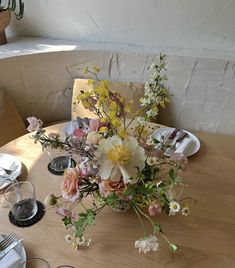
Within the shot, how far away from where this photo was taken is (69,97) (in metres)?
2.05

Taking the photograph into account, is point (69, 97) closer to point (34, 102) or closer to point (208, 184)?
point (34, 102)

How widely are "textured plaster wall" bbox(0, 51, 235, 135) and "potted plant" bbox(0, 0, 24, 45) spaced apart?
0.28 m

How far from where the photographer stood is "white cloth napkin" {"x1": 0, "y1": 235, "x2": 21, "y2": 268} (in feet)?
2.74

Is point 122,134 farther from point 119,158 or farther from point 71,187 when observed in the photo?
point 71,187

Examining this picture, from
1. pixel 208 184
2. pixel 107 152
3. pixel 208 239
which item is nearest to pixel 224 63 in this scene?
pixel 208 184

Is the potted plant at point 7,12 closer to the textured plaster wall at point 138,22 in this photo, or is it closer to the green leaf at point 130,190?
the textured plaster wall at point 138,22

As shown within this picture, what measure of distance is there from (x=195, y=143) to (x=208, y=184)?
0.83 ft

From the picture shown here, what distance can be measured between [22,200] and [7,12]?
4.44 feet

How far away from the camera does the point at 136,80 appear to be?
1927 millimetres

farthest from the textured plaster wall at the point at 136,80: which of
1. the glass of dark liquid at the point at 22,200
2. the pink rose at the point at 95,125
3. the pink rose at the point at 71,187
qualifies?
the pink rose at the point at 71,187

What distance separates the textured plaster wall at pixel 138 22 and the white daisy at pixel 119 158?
4.48ft

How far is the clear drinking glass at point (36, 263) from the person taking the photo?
2.78ft

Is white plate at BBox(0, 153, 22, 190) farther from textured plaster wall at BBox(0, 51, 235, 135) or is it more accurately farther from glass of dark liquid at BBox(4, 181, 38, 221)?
textured plaster wall at BBox(0, 51, 235, 135)

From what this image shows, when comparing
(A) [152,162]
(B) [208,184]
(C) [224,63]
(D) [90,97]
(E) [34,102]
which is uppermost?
(D) [90,97]
